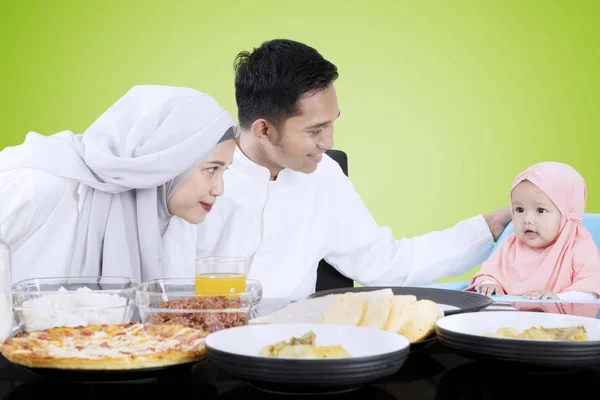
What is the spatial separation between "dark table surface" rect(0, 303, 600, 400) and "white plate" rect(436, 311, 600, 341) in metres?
0.11

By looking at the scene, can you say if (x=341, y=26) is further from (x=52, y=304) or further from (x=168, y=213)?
(x=52, y=304)

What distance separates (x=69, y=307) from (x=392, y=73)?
3689 mm

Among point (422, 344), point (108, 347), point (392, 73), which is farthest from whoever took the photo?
point (392, 73)

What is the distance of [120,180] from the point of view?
1938mm

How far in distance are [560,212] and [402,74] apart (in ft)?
6.43

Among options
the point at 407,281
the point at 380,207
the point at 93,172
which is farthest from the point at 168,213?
the point at 380,207

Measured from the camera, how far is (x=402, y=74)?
14.7 feet

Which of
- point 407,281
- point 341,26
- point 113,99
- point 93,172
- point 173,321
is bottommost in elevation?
point 407,281

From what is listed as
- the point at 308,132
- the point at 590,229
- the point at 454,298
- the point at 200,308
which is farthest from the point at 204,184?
the point at 590,229

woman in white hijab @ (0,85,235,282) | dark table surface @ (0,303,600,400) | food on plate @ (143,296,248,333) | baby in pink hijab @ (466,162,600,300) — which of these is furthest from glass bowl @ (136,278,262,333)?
baby in pink hijab @ (466,162,600,300)

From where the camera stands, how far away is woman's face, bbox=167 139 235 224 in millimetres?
2027

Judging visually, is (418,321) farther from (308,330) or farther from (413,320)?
(308,330)

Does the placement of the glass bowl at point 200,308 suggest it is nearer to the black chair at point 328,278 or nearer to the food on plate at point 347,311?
the food on plate at point 347,311

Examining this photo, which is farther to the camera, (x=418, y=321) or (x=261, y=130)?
(x=261, y=130)
